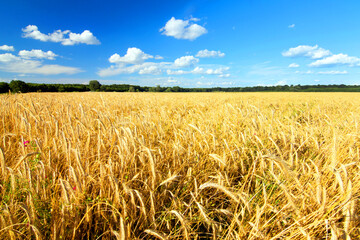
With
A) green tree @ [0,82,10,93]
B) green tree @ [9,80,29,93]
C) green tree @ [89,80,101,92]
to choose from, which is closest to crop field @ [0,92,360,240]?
green tree @ [9,80,29,93]

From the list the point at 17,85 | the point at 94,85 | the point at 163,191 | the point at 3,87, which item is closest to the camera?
the point at 163,191

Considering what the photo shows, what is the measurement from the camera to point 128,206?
1.26 meters

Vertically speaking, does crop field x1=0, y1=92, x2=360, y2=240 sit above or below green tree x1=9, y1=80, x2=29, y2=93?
below

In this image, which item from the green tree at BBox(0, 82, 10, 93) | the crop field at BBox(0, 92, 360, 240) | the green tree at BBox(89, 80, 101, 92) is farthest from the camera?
the green tree at BBox(89, 80, 101, 92)

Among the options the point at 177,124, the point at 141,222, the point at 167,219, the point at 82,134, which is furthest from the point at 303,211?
the point at 82,134

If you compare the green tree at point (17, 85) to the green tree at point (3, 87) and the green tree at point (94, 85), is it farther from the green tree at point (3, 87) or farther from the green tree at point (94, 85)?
the green tree at point (94, 85)

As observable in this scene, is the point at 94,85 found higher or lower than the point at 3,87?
higher

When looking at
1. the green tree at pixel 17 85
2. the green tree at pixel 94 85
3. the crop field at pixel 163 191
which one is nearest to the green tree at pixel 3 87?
the green tree at pixel 17 85

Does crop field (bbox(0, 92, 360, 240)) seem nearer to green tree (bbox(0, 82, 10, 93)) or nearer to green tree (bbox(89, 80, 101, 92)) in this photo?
green tree (bbox(0, 82, 10, 93))

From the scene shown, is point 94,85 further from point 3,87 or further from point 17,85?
point 17,85

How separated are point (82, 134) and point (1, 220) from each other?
1.51 meters

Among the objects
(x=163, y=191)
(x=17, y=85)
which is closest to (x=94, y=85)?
(x=17, y=85)

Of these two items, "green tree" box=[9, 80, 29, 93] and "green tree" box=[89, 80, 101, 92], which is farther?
"green tree" box=[89, 80, 101, 92]

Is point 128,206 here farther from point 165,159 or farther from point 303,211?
point 303,211
